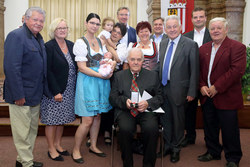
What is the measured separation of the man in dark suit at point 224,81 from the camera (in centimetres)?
267

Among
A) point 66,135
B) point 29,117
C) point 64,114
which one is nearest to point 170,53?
point 64,114

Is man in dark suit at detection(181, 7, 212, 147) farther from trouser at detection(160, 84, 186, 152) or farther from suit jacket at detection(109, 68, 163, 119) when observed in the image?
suit jacket at detection(109, 68, 163, 119)

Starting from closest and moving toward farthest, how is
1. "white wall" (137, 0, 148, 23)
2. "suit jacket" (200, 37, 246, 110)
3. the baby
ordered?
"suit jacket" (200, 37, 246, 110) < the baby < "white wall" (137, 0, 148, 23)

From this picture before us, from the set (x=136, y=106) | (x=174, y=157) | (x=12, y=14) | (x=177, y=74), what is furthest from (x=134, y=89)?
(x=12, y=14)

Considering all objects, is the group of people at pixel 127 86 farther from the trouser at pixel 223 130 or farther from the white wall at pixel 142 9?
the white wall at pixel 142 9

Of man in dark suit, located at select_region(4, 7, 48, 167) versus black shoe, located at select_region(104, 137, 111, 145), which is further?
black shoe, located at select_region(104, 137, 111, 145)

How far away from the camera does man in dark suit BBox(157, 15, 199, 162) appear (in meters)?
2.88

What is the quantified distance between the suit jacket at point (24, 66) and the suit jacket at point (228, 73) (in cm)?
198

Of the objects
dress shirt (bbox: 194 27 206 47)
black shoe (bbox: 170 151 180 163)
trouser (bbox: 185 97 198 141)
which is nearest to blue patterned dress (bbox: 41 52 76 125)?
black shoe (bbox: 170 151 180 163)

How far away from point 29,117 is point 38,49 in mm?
749

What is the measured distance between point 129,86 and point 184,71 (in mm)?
702

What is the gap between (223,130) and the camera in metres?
2.80

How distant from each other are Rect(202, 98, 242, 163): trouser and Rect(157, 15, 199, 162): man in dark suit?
312 mm

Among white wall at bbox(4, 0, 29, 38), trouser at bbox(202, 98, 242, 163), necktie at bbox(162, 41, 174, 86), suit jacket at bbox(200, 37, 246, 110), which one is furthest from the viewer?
white wall at bbox(4, 0, 29, 38)
